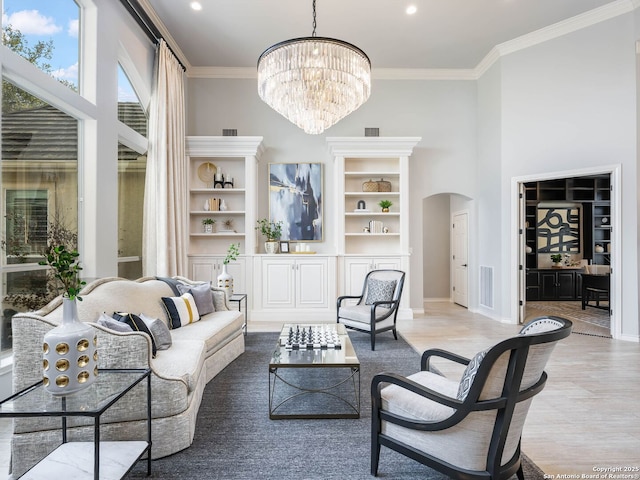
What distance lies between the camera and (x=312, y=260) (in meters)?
5.68

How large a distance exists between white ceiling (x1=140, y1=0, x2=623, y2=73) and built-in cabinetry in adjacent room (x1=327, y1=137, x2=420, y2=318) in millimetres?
1445

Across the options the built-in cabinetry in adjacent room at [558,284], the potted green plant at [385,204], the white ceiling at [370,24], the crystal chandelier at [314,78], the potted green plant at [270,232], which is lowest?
the built-in cabinetry in adjacent room at [558,284]

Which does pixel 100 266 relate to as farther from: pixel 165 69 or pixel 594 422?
pixel 594 422

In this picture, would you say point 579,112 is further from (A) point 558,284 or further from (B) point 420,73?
(A) point 558,284

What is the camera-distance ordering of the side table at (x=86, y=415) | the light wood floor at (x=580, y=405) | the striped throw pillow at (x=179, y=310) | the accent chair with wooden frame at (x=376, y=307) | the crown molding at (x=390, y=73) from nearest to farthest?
the side table at (x=86, y=415) → the light wood floor at (x=580, y=405) → the striped throw pillow at (x=179, y=310) → the accent chair with wooden frame at (x=376, y=307) → the crown molding at (x=390, y=73)

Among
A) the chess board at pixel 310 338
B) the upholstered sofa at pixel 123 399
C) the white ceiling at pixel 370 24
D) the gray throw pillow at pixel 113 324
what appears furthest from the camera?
the white ceiling at pixel 370 24

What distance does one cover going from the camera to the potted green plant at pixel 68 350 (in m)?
1.61

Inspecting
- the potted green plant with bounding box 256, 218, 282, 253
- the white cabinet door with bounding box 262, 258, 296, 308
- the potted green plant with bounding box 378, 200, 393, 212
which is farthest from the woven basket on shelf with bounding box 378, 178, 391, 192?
the white cabinet door with bounding box 262, 258, 296, 308

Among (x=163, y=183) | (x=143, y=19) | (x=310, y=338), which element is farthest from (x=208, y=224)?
(x=310, y=338)

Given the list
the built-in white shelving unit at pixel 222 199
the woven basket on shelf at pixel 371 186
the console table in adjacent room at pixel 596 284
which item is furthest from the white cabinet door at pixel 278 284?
the console table in adjacent room at pixel 596 284

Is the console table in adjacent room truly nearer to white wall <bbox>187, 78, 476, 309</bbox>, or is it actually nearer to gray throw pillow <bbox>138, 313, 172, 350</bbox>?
white wall <bbox>187, 78, 476, 309</bbox>

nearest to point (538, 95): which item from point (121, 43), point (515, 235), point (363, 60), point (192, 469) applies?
point (515, 235)

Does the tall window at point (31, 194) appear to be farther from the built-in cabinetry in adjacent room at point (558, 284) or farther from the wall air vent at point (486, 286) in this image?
the built-in cabinetry in adjacent room at point (558, 284)

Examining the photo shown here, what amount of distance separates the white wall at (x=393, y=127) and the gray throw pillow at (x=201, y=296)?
2345mm
